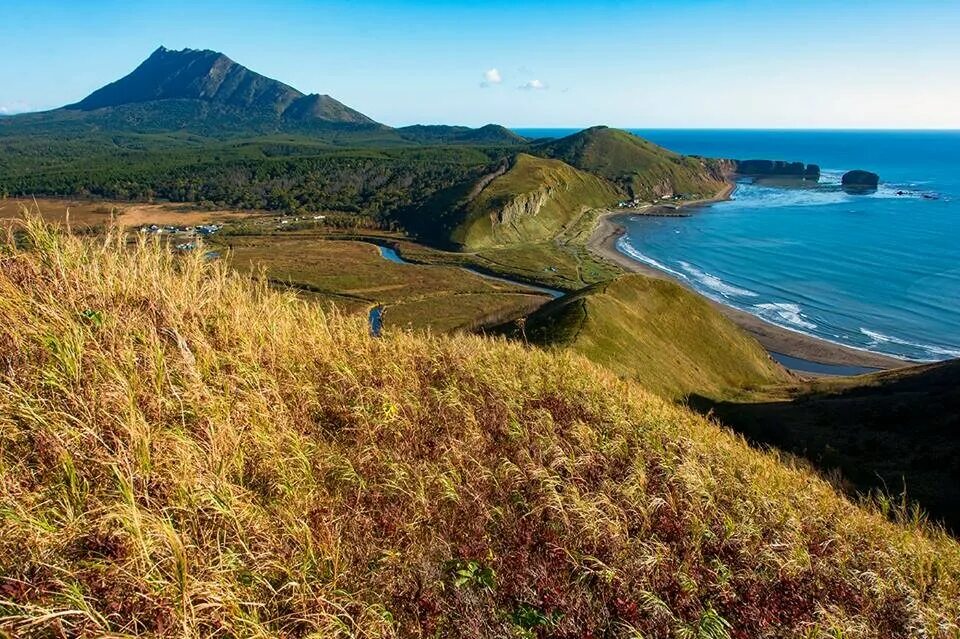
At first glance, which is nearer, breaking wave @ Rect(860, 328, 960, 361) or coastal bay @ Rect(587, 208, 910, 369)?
coastal bay @ Rect(587, 208, 910, 369)

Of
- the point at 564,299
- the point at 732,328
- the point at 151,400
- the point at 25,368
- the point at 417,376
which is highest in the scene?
the point at 25,368

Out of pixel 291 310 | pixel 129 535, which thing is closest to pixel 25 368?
pixel 129 535

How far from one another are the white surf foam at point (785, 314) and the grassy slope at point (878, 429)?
48.2 meters

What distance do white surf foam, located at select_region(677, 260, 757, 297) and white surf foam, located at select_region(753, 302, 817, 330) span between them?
7631 millimetres

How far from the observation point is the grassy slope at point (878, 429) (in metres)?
24.1

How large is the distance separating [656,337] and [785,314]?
204 ft

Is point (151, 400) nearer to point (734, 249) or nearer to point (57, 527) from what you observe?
point (57, 527)

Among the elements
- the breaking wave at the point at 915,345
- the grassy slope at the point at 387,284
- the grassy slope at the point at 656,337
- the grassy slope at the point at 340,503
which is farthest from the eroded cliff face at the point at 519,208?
the grassy slope at the point at 340,503

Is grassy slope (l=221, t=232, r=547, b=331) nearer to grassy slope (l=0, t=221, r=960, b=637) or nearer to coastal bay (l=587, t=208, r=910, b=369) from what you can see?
coastal bay (l=587, t=208, r=910, b=369)

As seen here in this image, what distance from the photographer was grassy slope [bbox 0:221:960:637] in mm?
5574

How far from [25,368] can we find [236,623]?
518cm

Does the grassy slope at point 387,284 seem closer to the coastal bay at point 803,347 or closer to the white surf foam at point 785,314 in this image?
the coastal bay at point 803,347

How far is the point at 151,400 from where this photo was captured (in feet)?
25.5

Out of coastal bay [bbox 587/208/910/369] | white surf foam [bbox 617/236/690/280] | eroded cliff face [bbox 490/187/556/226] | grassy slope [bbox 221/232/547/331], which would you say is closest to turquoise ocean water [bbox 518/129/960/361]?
white surf foam [bbox 617/236/690/280]
